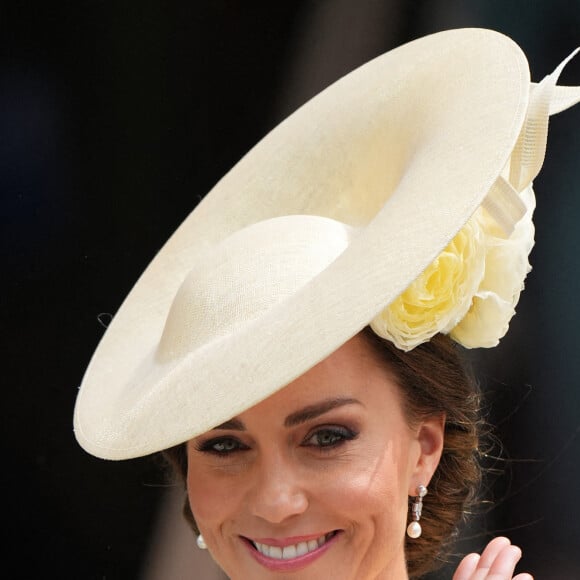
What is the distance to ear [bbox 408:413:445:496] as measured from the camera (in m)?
2.06

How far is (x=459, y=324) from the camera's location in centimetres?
203

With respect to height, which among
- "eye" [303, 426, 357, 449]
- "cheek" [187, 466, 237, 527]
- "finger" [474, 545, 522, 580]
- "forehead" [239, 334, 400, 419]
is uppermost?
"forehead" [239, 334, 400, 419]

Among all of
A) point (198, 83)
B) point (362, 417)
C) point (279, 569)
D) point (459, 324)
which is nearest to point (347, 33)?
point (198, 83)

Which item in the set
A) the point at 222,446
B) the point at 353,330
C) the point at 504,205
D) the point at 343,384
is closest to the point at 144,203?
the point at 222,446

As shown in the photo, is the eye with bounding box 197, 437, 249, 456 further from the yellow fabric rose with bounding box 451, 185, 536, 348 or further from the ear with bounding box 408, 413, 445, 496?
the yellow fabric rose with bounding box 451, 185, 536, 348

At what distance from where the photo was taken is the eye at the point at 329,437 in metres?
1.89

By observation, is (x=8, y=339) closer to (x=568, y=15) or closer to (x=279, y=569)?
(x=279, y=569)

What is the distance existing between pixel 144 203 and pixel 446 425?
99 centimetres

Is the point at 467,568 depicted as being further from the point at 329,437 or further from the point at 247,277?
the point at 247,277

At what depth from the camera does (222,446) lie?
78.7 inches

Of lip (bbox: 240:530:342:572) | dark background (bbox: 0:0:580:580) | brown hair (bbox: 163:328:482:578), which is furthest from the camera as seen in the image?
dark background (bbox: 0:0:580:580)

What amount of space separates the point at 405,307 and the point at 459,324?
0.17 meters

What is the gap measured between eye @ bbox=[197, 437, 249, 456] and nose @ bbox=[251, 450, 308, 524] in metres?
0.09

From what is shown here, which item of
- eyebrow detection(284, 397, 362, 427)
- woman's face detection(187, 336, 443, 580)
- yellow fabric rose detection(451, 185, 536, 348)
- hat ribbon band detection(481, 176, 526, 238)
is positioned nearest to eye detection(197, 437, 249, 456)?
woman's face detection(187, 336, 443, 580)
